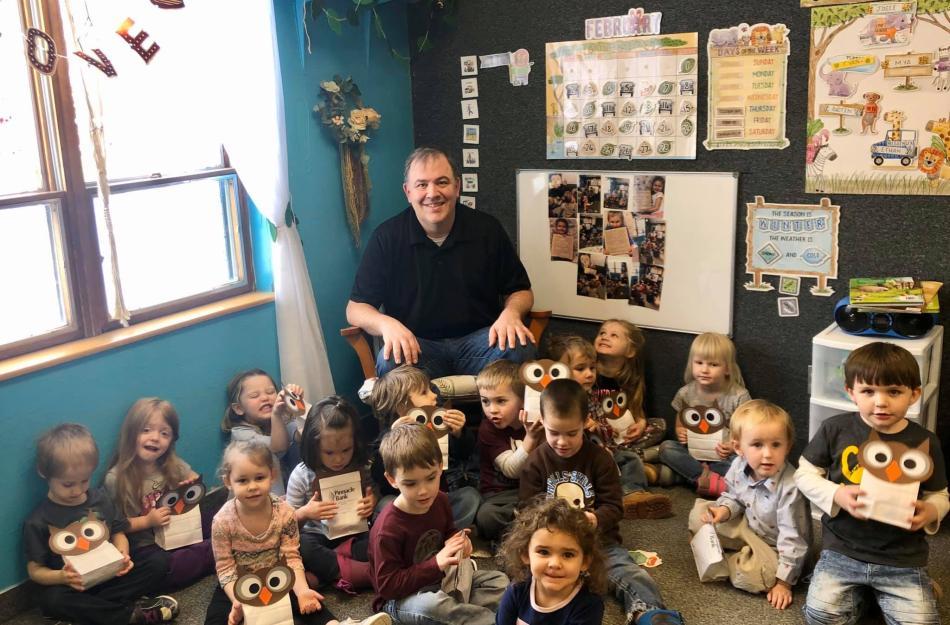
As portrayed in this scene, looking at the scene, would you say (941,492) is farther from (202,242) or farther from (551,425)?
(202,242)

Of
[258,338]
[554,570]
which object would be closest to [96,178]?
[258,338]

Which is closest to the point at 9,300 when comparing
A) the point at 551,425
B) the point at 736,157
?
the point at 551,425

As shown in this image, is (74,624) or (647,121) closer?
(74,624)

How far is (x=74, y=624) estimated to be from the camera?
259 cm

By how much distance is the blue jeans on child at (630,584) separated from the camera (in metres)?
2.47

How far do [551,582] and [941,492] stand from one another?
105 centimetres

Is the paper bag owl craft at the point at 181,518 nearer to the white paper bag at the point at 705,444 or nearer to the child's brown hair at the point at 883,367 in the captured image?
the white paper bag at the point at 705,444

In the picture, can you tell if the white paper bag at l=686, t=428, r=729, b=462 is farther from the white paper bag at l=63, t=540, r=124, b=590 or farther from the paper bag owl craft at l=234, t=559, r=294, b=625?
the white paper bag at l=63, t=540, r=124, b=590

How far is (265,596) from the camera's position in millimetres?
2396

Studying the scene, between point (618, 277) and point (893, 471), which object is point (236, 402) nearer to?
point (618, 277)

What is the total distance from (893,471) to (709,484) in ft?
3.14

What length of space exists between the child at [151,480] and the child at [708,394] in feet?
5.40

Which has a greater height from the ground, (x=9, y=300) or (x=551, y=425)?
(x=9, y=300)

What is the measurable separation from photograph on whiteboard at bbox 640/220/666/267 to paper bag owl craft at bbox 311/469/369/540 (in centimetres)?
148
